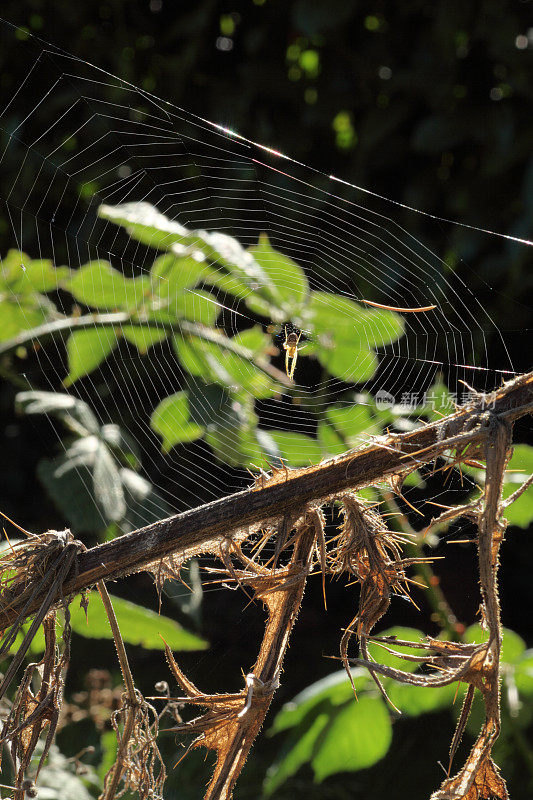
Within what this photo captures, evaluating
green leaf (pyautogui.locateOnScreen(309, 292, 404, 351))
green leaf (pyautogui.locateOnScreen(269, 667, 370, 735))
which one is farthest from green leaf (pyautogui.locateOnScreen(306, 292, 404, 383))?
green leaf (pyautogui.locateOnScreen(269, 667, 370, 735))

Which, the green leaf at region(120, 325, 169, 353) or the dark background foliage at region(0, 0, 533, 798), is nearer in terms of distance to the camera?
the green leaf at region(120, 325, 169, 353)

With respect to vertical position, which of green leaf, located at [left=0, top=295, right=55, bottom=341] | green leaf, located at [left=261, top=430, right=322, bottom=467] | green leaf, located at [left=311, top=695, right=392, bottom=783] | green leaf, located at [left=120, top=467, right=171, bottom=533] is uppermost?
green leaf, located at [left=0, top=295, right=55, bottom=341]

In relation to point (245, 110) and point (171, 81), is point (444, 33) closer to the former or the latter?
point (245, 110)

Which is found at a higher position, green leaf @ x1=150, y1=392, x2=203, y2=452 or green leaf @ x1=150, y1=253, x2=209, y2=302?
green leaf @ x1=150, y1=253, x2=209, y2=302

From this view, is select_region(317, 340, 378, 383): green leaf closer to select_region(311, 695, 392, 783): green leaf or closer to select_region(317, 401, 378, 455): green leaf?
select_region(317, 401, 378, 455): green leaf

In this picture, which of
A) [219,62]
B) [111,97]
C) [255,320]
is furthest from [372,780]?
[219,62]
